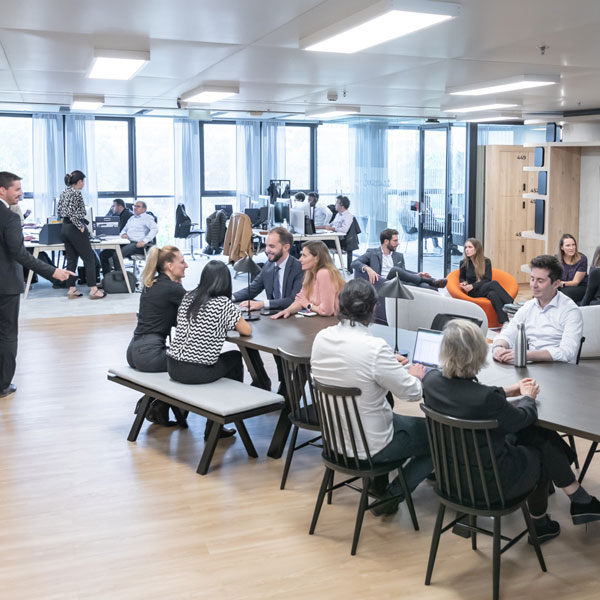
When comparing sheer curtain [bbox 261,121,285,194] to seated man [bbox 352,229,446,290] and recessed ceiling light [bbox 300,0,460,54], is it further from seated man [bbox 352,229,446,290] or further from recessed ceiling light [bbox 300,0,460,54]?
recessed ceiling light [bbox 300,0,460,54]

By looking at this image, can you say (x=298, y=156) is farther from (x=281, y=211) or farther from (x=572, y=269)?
(x=572, y=269)

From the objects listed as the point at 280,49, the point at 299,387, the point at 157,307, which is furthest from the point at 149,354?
the point at 280,49

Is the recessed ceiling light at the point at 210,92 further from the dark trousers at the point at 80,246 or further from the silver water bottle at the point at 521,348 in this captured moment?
the silver water bottle at the point at 521,348

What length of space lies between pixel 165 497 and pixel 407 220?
436 inches

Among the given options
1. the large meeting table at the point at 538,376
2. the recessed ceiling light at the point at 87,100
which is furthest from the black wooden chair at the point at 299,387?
the recessed ceiling light at the point at 87,100

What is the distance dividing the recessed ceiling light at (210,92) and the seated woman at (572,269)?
386 centimetres

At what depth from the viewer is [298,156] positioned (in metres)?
17.0

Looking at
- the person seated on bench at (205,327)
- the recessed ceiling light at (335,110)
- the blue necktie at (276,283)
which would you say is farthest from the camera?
the recessed ceiling light at (335,110)

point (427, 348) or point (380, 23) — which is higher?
point (380, 23)

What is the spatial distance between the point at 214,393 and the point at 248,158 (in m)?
12.2

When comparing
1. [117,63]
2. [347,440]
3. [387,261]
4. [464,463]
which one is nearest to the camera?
[464,463]

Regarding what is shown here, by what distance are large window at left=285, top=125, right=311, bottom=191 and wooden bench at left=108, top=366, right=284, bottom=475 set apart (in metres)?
12.2

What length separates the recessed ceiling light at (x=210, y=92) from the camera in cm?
781

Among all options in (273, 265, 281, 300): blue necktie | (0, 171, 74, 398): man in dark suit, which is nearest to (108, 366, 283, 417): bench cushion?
(273, 265, 281, 300): blue necktie
